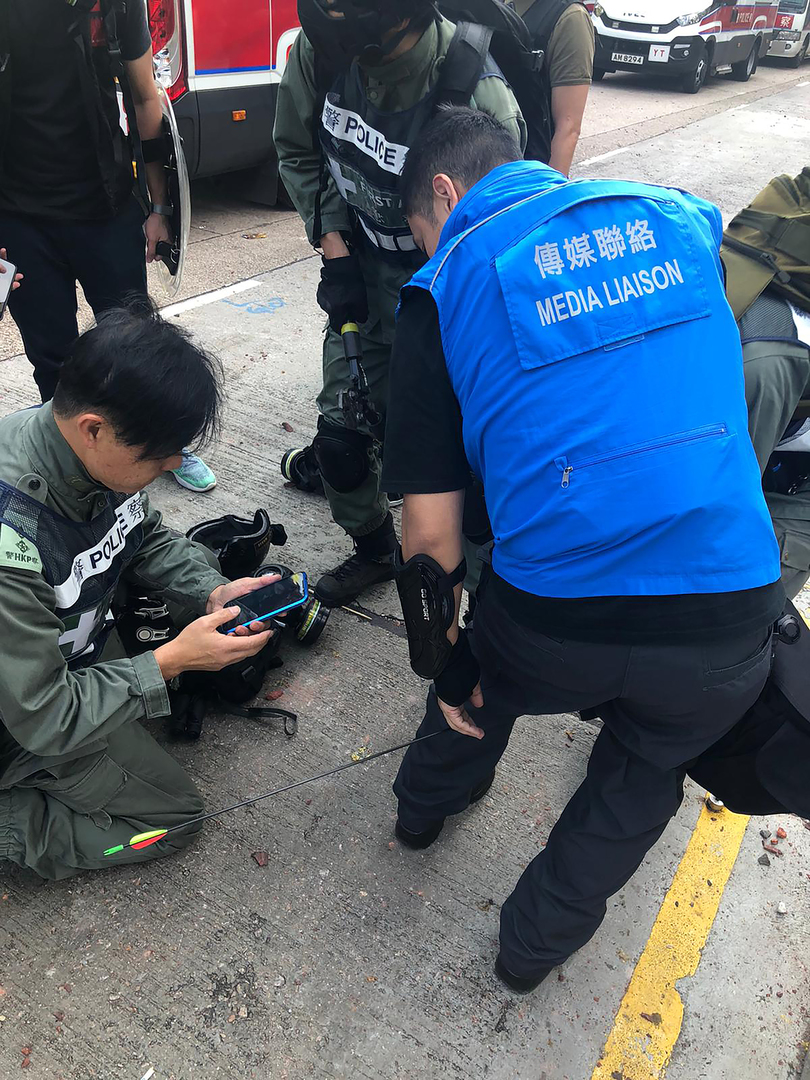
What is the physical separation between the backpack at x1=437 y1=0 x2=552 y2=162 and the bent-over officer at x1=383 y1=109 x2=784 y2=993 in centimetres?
74

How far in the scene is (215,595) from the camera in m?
2.07

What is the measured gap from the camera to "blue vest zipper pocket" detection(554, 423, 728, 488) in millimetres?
1296

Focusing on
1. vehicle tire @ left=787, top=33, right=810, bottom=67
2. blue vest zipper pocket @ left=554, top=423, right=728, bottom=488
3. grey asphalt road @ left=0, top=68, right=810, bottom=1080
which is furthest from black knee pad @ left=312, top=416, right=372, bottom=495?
vehicle tire @ left=787, top=33, right=810, bottom=67

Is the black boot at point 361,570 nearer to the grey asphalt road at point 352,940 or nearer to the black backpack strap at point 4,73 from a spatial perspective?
the grey asphalt road at point 352,940

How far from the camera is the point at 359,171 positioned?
7.92 feet

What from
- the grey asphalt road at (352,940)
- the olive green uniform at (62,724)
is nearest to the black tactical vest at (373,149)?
the olive green uniform at (62,724)

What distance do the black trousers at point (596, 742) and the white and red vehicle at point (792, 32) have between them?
1870cm

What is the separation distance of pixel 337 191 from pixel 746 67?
620 inches

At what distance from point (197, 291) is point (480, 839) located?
12.9 ft

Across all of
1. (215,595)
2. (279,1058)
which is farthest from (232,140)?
(279,1058)

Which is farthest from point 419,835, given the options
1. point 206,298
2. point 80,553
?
point 206,298

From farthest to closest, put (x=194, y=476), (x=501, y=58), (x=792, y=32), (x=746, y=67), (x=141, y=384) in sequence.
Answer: (x=792, y=32) < (x=746, y=67) < (x=194, y=476) < (x=501, y=58) < (x=141, y=384)

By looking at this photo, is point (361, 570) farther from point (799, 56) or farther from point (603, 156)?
point (799, 56)

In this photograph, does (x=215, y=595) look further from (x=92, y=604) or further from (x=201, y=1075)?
(x=201, y=1075)
